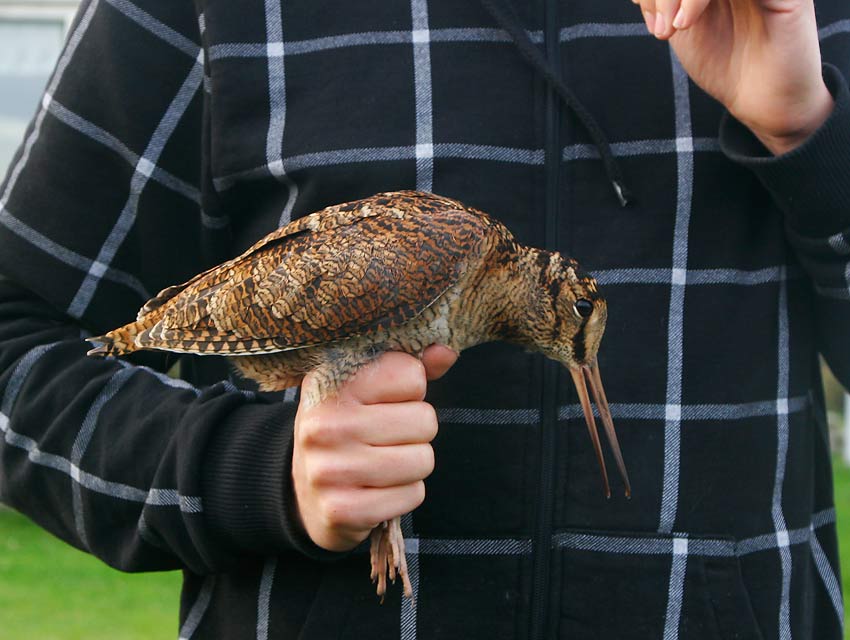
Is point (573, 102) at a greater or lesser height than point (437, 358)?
greater

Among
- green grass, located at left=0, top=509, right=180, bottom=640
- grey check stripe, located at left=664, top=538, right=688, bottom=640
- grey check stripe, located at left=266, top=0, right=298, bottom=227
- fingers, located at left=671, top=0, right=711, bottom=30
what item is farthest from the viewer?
green grass, located at left=0, top=509, right=180, bottom=640

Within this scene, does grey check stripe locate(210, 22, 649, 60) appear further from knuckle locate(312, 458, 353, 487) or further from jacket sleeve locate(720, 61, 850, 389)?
knuckle locate(312, 458, 353, 487)

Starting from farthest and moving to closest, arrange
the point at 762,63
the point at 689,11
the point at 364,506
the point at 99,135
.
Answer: the point at 99,135
the point at 762,63
the point at 364,506
the point at 689,11

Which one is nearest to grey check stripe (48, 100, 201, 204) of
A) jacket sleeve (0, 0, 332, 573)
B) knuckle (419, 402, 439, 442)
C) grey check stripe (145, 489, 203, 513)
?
jacket sleeve (0, 0, 332, 573)

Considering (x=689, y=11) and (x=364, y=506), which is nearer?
(x=689, y=11)

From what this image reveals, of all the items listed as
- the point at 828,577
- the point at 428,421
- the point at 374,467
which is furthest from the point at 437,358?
the point at 828,577

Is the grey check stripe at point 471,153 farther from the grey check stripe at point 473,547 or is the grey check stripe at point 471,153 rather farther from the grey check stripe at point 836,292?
the grey check stripe at point 473,547

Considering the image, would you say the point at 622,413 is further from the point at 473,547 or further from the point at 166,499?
the point at 166,499

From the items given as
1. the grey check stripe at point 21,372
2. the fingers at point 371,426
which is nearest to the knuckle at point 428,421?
the fingers at point 371,426
